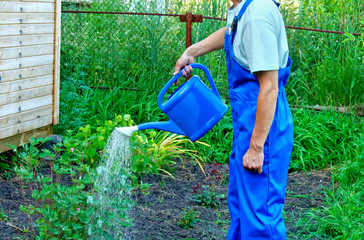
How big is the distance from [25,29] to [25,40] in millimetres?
94

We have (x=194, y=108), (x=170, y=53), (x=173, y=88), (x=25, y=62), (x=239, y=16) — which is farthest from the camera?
(x=170, y=53)

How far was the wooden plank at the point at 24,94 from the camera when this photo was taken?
4238 mm

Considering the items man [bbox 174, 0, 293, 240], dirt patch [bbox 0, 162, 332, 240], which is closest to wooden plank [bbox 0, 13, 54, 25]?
dirt patch [bbox 0, 162, 332, 240]

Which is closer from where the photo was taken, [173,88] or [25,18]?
[25,18]

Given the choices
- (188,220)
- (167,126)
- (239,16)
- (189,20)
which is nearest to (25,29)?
(189,20)

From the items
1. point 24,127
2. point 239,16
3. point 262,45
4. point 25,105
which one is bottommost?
point 24,127

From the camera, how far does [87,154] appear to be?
4055mm

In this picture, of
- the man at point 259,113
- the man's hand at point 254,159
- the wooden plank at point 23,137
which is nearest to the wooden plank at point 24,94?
the wooden plank at point 23,137

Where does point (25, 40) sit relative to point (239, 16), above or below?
below

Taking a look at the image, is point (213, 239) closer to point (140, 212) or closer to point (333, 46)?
point (140, 212)

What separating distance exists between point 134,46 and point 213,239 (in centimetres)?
298

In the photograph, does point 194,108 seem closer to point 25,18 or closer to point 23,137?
point 25,18

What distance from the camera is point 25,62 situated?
4418mm

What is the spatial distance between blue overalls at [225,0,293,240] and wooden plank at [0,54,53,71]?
254 cm
